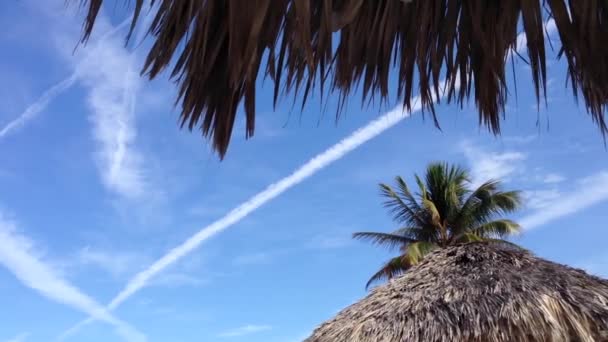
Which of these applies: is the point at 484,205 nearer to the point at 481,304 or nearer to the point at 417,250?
the point at 417,250

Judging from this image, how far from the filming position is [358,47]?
2057mm

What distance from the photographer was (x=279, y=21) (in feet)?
5.67

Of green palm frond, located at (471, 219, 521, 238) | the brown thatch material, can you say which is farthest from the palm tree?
the brown thatch material

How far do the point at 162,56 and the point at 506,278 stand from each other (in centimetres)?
509

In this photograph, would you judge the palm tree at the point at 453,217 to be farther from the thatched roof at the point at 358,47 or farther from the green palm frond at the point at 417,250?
the thatched roof at the point at 358,47

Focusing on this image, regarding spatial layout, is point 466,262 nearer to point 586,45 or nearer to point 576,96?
point 576,96

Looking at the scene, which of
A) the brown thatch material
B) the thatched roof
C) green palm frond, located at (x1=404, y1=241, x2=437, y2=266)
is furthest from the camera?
green palm frond, located at (x1=404, y1=241, x2=437, y2=266)

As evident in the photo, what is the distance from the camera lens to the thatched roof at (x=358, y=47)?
5.36 feet

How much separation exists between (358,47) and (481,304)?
13.9 feet

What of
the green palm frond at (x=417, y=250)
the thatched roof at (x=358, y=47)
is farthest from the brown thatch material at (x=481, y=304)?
the green palm frond at (x=417, y=250)

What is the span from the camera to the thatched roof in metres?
1.63

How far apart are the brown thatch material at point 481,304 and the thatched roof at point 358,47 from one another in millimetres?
3384

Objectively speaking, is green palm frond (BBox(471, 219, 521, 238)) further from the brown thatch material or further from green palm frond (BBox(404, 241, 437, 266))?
the brown thatch material

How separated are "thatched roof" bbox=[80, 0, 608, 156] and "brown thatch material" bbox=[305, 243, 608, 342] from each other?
3384 millimetres
